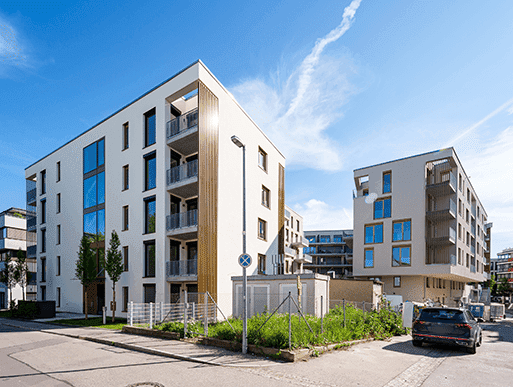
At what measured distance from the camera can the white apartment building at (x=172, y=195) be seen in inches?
786

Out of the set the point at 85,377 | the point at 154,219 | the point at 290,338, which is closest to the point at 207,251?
the point at 154,219

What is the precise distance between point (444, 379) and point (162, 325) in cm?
982

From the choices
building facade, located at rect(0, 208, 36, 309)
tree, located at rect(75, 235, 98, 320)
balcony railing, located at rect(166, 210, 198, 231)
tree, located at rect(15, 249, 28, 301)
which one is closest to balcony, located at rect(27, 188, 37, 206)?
building facade, located at rect(0, 208, 36, 309)

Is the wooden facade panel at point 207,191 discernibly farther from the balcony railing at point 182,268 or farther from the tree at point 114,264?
the tree at point 114,264

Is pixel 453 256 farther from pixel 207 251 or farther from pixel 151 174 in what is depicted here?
pixel 151 174

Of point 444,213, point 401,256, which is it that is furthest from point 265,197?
point 444,213

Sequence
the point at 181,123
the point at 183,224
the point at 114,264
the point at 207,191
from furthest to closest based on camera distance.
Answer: the point at 114,264 < the point at 181,123 < the point at 183,224 < the point at 207,191

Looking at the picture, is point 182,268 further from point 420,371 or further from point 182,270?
point 420,371

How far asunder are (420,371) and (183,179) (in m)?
14.7

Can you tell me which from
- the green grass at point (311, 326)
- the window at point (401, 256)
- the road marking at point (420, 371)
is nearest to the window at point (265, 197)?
the green grass at point (311, 326)

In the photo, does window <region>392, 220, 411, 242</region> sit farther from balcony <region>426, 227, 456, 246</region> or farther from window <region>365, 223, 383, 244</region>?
balcony <region>426, 227, 456, 246</region>

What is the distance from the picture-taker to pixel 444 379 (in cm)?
827

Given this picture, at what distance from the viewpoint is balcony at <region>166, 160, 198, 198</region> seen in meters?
19.9

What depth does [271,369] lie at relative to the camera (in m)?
8.90
